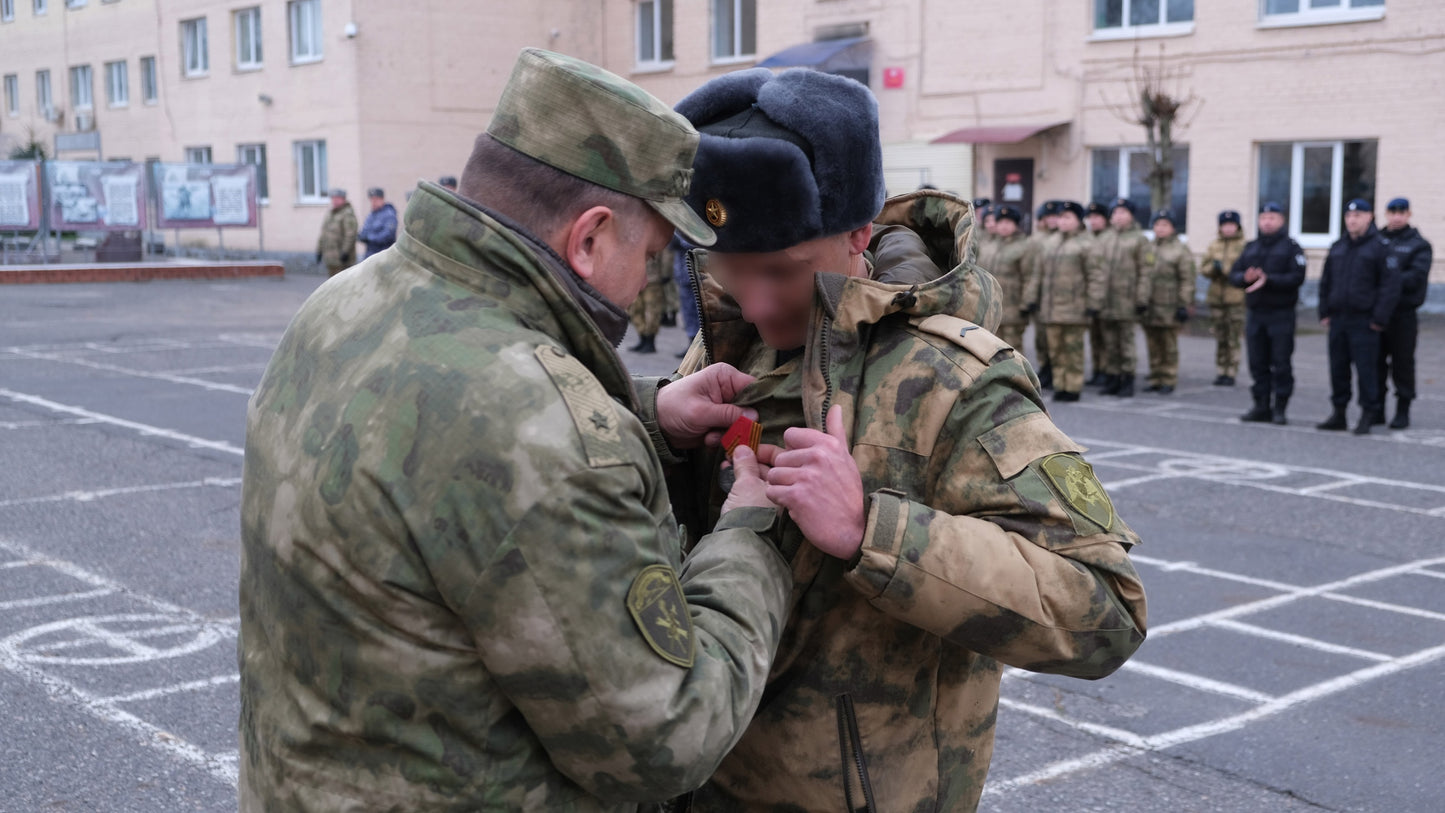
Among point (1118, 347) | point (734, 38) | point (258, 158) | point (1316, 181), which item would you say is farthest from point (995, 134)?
point (258, 158)

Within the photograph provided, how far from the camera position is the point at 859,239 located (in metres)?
2.25

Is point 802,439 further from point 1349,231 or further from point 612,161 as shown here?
point 1349,231

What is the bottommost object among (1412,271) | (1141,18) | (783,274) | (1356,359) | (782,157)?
(1356,359)

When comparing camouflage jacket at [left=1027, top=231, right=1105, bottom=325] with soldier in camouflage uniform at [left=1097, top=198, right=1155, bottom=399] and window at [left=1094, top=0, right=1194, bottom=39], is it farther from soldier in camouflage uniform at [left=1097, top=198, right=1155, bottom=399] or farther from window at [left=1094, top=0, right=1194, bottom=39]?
window at [left=1094, top=0, right=1194, bottom=39]

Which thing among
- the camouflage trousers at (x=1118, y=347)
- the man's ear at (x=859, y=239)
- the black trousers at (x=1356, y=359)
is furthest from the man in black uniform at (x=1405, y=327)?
the man's ear at (x=859, y=239)

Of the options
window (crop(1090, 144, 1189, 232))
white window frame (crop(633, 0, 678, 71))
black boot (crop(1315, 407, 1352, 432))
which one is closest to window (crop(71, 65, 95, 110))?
white window frame (crop(633, 0, 678, 71))

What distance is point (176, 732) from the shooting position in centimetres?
473

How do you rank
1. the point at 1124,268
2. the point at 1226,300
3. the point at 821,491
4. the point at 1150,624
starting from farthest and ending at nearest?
the point at 1226,300 → the point at 1124,268 → the point at 1150,624 → the point at 821,491

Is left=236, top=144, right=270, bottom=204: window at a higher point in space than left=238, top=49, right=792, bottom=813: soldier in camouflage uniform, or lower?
higher

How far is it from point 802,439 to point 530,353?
18.5 inches

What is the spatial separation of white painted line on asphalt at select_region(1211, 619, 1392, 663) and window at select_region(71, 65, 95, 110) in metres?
42.4

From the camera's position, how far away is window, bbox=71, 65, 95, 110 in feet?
137

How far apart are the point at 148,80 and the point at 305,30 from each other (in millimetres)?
8541

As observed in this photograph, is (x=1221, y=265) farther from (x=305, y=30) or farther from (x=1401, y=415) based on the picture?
(x=305, y=30)
